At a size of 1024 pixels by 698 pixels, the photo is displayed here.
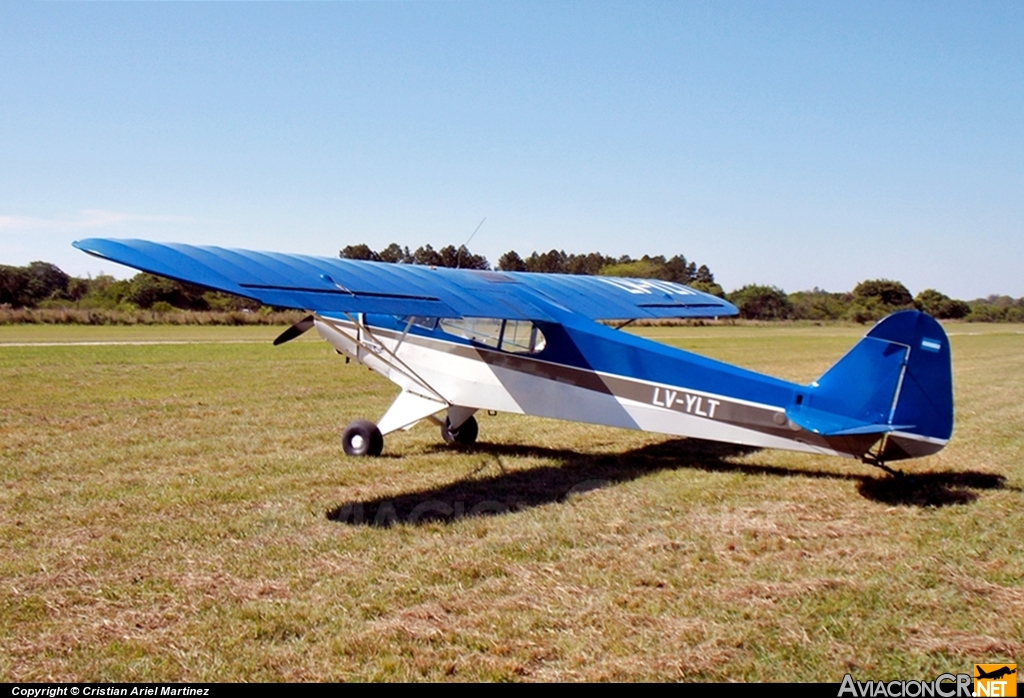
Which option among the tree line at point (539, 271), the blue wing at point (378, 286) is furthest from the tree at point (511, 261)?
the blue wing at point (378, 286)

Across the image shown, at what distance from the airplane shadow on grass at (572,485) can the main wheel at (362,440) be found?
3.75 feet

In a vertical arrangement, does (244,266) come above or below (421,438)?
above

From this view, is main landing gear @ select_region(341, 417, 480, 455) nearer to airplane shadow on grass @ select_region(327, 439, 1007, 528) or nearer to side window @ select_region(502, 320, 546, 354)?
airplane shadow on grass @ select_region(327, 439, 1007, 528)

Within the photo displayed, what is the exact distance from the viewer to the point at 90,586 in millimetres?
4312

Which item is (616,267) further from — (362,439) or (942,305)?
(362,439)

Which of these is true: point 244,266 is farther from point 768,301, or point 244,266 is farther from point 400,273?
point 768,301

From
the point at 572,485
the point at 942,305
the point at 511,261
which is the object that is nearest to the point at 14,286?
the point at 511,261

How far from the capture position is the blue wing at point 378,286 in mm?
5688

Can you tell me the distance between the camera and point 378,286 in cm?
696

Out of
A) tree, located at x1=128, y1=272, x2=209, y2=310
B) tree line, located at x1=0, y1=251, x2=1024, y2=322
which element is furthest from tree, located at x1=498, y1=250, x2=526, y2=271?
tree, located at x1=128, y1=272, x2=209, y2=310

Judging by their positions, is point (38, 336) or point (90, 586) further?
point (38, 336)

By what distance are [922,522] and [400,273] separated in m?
4.78

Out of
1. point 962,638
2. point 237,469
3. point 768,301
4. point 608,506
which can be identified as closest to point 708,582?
point 962,638

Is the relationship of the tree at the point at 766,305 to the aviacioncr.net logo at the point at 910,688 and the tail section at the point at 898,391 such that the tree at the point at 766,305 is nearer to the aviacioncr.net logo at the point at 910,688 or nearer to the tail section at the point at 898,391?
the tail section at the point at 898,391
